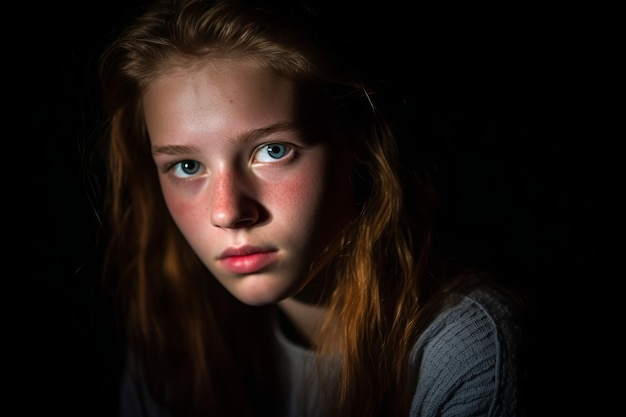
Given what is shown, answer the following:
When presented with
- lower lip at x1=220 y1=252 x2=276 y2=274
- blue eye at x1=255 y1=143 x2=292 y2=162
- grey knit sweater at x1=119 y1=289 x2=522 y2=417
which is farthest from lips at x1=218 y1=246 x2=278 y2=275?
grey knit sweater at x1=119 y1=289 x2=522 y2=417

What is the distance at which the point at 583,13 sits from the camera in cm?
A: 111

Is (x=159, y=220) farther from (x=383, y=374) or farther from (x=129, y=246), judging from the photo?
(x=383, y=374)

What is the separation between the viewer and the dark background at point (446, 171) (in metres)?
1.11

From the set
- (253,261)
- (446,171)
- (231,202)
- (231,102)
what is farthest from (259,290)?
(446,171)

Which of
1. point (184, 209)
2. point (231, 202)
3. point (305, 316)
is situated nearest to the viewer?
point (231, 202)

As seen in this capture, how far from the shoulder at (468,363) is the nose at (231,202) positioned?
386mm

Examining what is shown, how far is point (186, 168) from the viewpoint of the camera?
3.09 ft

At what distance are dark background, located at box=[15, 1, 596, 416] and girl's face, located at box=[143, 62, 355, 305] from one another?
245mm

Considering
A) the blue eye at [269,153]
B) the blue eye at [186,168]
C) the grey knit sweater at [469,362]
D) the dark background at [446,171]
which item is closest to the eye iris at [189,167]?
the blue eye at [186,168]

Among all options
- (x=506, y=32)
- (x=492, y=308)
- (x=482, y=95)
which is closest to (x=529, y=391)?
(x=492, y=308)

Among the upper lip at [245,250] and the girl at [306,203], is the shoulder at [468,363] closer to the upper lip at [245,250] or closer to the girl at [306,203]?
the girl at [306,203]

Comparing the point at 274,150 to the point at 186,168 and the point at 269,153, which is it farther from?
the point at 186,168

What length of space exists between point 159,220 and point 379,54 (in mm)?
645

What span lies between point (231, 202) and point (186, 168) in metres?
0.15
